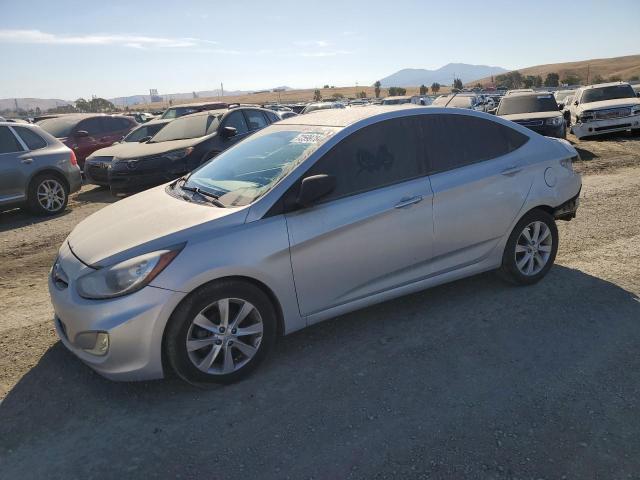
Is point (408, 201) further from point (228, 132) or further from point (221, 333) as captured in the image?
point (228, 132)

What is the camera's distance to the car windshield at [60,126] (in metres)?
13.2

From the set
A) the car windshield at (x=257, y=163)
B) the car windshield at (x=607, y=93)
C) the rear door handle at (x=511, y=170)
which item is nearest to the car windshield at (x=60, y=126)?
the car windshield at (x=257, y=163)

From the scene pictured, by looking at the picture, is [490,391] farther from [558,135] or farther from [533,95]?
[533,95]

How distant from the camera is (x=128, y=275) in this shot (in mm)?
3127

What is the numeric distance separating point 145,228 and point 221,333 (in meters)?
0.88

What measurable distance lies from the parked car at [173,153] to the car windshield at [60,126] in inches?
141

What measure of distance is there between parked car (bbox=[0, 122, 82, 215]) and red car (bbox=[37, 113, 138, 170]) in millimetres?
3783

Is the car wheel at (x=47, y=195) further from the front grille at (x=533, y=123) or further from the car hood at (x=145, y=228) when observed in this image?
the front grille at (x=533, y=123)

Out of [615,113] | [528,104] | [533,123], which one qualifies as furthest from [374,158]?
[615,113]

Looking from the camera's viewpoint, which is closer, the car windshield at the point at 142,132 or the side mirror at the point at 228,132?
the side mirror at the point at 228,132

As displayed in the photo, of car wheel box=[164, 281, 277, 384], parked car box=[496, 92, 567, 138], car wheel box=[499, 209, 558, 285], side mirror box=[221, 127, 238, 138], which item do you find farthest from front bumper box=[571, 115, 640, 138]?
car wheel box=[164, 281, 277, 384]

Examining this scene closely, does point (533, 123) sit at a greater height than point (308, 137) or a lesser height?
lesser

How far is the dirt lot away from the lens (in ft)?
8.74

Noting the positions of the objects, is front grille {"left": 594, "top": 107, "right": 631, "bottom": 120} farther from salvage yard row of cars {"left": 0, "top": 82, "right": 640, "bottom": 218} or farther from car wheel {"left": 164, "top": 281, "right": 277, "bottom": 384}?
car wheel {"left": 164, "top": 281, "right": 277, "bottom": 384}
